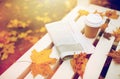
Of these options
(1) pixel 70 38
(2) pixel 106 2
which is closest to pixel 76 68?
(1) pixel 70 38

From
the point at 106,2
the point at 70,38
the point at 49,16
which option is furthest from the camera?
the point at 106,2

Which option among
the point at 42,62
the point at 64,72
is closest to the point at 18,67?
the point at 42,62

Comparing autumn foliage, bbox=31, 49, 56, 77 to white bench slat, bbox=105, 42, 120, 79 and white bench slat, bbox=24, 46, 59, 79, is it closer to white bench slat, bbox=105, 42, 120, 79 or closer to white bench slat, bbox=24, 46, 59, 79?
white bench slat, bbox=24, 46, 59, 79

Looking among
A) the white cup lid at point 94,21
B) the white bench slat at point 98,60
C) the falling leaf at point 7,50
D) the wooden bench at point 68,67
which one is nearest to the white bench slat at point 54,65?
the wooden bench at point 68,67

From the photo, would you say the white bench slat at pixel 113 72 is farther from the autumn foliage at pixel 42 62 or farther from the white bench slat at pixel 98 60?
the autumn foliage at pixel 42 62

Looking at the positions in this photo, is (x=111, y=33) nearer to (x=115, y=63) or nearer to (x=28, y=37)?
(x=115, y=63)

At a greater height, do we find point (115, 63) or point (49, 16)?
point (115, 63)
